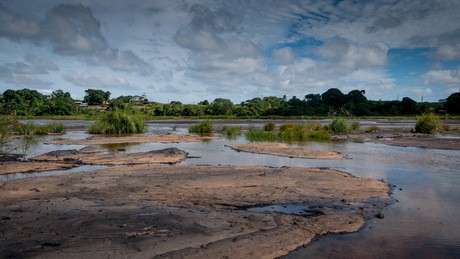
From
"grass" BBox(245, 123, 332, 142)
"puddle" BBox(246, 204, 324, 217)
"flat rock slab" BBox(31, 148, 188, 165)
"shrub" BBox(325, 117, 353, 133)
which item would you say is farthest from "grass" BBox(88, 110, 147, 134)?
"puddle" BBox(246, 204, 324, 217)

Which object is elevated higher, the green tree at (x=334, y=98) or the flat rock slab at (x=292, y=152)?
the green tree at (x=334, y=98)

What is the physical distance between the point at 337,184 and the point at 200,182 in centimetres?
366

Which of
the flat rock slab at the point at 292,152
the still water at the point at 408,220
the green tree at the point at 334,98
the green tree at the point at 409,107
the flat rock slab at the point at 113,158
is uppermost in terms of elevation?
the green tree at the point at 334,98

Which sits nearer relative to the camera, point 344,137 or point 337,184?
point 337,184

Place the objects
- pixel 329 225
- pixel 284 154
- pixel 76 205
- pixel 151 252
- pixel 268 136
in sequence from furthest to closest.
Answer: pixel 268 136 → pixel 284 154 → pixel 76 205 → pixel 329 225 → pixel 151 252

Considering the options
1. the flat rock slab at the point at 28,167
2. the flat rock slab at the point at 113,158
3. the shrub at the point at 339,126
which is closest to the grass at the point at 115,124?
the flat rock slab at the point at 113,158

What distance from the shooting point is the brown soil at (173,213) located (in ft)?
12.1

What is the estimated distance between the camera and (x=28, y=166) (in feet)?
30.5

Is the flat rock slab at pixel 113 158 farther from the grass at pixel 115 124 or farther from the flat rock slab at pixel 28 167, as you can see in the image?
the grass at pixel 115 124

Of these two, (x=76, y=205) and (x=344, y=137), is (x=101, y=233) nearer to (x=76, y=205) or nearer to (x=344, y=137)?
(x=76, y=205)

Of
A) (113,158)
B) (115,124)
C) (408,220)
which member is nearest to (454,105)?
(115,124)

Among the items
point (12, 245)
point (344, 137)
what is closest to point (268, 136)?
point (344, 137)

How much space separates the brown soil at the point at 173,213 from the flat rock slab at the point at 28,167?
1937 mm

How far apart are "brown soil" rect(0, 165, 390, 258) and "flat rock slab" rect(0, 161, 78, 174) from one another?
76.3 inches
